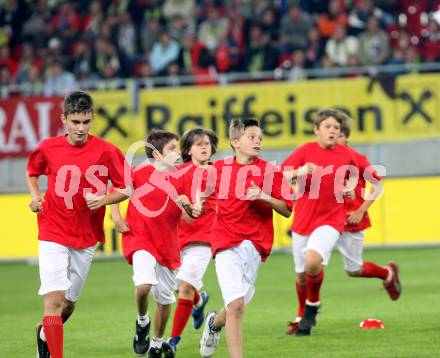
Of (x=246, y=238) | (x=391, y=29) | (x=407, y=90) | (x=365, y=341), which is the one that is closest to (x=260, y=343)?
(x=365, y=341)

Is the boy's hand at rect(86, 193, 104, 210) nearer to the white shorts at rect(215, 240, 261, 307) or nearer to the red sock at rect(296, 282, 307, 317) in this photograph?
the white shorts at rect(215, 240, 261, 307)

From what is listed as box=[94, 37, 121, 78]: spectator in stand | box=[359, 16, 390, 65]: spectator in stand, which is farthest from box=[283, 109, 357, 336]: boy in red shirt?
box=[94, 37, 121, 78]: spectator in stand

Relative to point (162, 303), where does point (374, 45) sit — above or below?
above

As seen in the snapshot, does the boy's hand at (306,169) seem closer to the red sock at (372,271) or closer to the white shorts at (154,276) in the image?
the white shorts at (154,276)

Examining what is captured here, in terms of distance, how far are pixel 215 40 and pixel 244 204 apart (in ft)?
48.7

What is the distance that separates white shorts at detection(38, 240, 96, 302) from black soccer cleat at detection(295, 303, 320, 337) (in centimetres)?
256

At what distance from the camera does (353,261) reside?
41.0ft

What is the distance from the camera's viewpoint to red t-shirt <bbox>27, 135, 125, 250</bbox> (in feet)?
30.6

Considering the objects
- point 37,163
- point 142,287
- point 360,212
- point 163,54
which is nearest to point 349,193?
point 360,212

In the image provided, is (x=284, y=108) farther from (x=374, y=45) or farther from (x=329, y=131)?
(x=329, y=131)

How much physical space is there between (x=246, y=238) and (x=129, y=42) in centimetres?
1554

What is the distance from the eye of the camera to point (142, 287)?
989cm

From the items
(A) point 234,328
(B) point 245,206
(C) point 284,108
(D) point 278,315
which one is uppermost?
(B) point 245,206

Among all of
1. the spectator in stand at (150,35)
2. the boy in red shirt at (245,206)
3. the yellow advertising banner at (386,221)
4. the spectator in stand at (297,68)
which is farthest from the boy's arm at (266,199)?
the spectator in stand at (150,35)
